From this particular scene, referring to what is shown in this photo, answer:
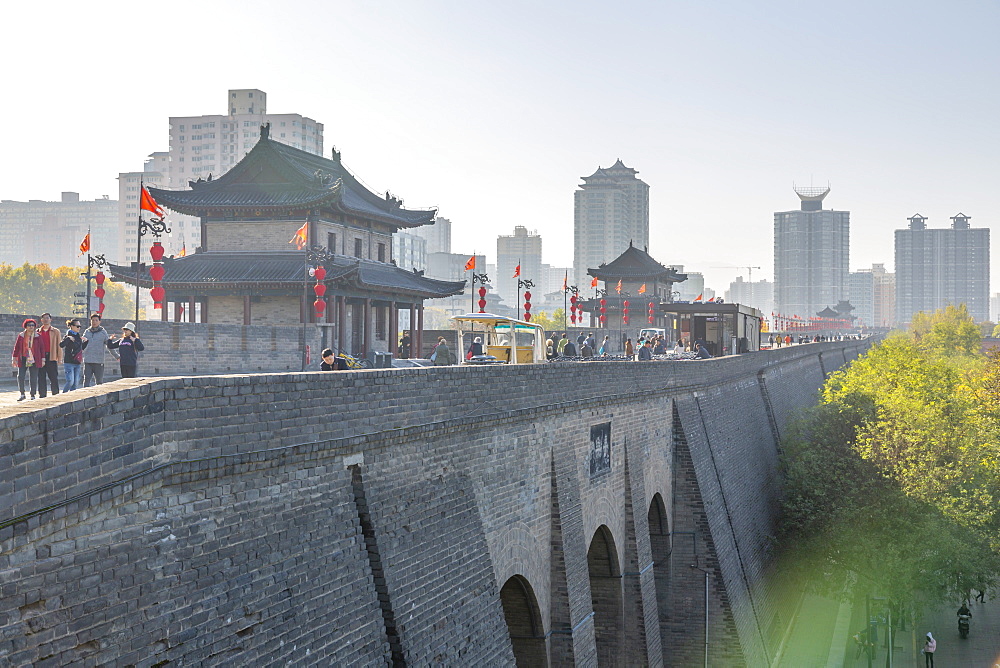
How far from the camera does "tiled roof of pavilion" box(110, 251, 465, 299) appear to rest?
98.0 feet

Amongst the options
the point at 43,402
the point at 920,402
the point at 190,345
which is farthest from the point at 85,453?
the point at 920,402

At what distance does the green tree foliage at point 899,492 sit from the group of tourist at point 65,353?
1752cm

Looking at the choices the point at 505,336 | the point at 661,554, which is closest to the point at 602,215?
the point at 505,336

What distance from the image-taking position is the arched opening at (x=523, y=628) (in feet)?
39.8

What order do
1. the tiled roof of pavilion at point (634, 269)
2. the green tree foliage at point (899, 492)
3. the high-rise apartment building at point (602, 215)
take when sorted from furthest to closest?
the high-rise apartment building at point (602, 215)
the tiled roof of pavilion at point (634, 269)
the green tree foliage at point (899, 492)

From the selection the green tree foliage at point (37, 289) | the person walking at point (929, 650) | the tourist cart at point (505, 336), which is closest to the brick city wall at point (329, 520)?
the tourist cart at point (505, 336)

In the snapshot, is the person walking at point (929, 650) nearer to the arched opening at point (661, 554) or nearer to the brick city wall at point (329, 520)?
the arched opening at point (661, 554)

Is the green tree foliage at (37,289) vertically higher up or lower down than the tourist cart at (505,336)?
higher up

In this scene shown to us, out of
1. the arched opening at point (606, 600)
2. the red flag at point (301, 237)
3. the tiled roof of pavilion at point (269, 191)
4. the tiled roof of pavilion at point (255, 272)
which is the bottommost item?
the arched opening at point (606, 600)

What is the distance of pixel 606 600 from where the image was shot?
1582 centimetres

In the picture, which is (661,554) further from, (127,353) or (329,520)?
(329,520)

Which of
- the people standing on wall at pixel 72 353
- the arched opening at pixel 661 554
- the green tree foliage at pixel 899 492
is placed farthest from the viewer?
the green tree foliage at pixel 899 492

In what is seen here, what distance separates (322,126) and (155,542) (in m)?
124

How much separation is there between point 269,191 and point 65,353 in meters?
19.9
